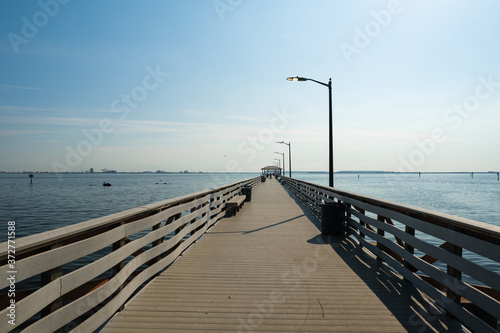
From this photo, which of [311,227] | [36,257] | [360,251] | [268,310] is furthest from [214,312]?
[311,227]

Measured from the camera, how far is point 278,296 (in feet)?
13.6

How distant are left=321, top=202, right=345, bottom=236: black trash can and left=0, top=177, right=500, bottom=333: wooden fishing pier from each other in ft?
5.96

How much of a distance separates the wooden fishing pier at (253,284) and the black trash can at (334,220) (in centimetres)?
182

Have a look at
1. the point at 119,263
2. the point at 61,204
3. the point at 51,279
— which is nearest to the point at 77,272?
the point at 51,279

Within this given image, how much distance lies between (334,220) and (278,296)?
14.3ft

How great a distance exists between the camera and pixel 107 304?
331 centimetres

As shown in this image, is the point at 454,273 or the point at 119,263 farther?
the point at 119,263

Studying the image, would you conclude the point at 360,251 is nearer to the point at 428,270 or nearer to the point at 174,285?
the point at 428,270

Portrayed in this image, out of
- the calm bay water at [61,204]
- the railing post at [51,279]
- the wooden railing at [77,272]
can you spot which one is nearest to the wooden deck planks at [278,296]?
the wooden railing at [77,272]

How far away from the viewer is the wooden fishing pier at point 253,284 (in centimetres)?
266

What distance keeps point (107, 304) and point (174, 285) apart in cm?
134

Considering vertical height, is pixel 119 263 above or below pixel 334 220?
above

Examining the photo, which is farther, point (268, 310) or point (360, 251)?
point (360, 251)

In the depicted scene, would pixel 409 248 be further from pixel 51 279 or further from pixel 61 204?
pixel 61 204
